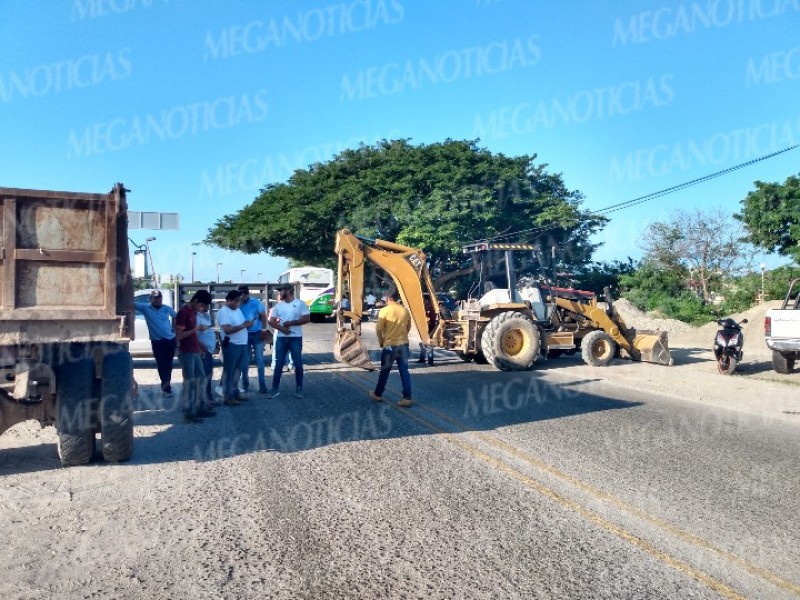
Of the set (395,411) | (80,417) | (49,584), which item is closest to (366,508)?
(49,584)

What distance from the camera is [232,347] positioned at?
10.2 m

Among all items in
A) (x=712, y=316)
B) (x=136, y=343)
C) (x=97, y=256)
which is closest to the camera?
(x=97, y=256)

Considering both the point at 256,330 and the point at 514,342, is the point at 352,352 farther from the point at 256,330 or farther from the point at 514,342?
the point at 514,342

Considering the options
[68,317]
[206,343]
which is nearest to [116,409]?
[68,317]

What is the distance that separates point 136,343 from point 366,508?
36.3 ft

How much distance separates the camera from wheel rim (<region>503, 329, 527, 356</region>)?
14945 mm

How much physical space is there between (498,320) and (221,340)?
635cm

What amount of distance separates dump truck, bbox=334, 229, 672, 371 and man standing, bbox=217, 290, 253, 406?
349cm

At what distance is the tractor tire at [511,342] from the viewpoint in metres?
14.7

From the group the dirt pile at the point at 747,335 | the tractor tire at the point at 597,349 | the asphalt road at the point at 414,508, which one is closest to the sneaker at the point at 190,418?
the asphalt road at the point at 414,508

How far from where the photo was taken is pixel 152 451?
7312mm

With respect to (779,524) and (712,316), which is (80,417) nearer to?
(779,524)

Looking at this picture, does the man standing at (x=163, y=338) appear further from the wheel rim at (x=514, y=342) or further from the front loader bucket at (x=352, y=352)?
the wheel rim at (x=514, y=342)

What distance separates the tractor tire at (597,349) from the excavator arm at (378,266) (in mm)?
3302
